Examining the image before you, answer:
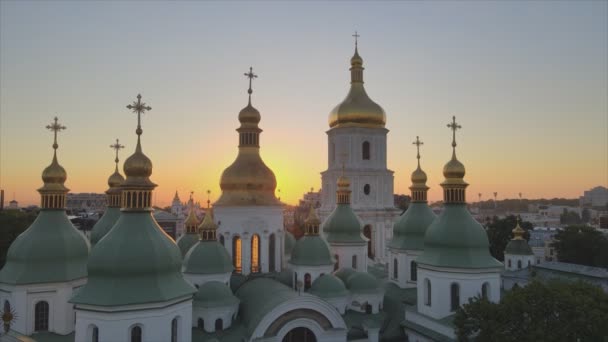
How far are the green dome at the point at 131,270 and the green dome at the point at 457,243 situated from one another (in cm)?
1123

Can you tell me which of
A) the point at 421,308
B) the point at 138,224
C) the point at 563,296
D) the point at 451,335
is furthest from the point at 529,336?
the point at 138,224

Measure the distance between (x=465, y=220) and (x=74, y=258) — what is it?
17900 millimetres

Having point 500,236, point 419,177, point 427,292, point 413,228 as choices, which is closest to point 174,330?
point 427,292

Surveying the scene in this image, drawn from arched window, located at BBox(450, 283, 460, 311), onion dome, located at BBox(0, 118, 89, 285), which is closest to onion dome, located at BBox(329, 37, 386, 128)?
arched window, located at BBox(450, 283, 460, 311)

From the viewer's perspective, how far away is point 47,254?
816 inches

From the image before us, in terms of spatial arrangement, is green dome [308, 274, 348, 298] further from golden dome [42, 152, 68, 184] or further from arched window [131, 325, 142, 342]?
golden dome [42, 152, 68, 184]

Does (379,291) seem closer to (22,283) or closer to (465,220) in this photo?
(465,220)

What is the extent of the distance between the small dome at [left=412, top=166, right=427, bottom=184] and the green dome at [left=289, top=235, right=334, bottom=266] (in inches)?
364

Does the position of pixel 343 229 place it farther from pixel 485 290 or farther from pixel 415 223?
pixel 485 290

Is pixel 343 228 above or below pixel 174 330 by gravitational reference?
above

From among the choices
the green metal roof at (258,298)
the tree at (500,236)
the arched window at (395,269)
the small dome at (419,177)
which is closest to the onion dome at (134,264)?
the green metal roof at (258,298)

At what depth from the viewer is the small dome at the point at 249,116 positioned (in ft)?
92.2

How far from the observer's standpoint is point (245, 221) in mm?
25609

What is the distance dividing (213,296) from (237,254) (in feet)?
18.0
